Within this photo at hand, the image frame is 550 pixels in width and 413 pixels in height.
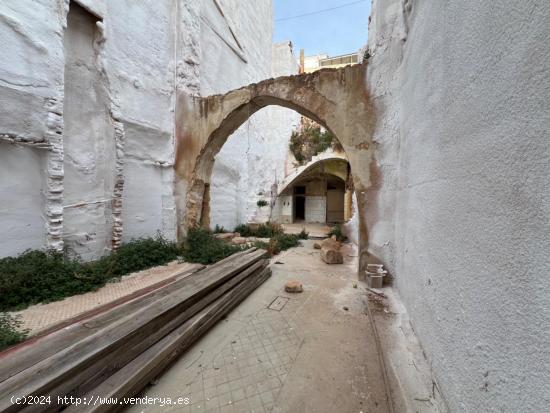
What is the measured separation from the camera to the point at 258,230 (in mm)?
8562

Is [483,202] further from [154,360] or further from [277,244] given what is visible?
[277,244]

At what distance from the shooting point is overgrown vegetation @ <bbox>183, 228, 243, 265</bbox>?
5035 mm

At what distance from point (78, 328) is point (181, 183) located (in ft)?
14.2

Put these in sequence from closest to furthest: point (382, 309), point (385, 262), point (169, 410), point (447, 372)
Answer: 1. point (447, 372)
2. point (169, 410)
3. point (382, 309)
4. point (385, 262)

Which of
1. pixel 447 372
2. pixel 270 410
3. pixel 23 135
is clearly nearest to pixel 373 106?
pixel 447 372

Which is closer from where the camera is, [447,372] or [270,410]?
[447,372]

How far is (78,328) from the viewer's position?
1948 millimetres

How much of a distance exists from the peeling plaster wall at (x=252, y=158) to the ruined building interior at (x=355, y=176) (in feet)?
1.61

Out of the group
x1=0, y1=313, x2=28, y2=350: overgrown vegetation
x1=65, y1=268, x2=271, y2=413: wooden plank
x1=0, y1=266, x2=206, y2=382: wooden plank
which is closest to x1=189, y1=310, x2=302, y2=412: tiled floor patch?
x1=65, y1=268, x2=271, y2=413: wooden plank

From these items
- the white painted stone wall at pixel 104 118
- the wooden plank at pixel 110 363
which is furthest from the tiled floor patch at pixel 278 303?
the white painted stone wall at pixel 104 118

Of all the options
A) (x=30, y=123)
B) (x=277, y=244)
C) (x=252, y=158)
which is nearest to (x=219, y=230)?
(x=277, y=244)

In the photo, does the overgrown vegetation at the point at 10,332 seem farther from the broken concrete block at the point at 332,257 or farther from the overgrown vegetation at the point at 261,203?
the overgrown vegetation at the point at 261,203

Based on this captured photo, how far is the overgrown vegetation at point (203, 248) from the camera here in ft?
16.5

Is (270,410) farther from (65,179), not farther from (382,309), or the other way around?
(65,179)
